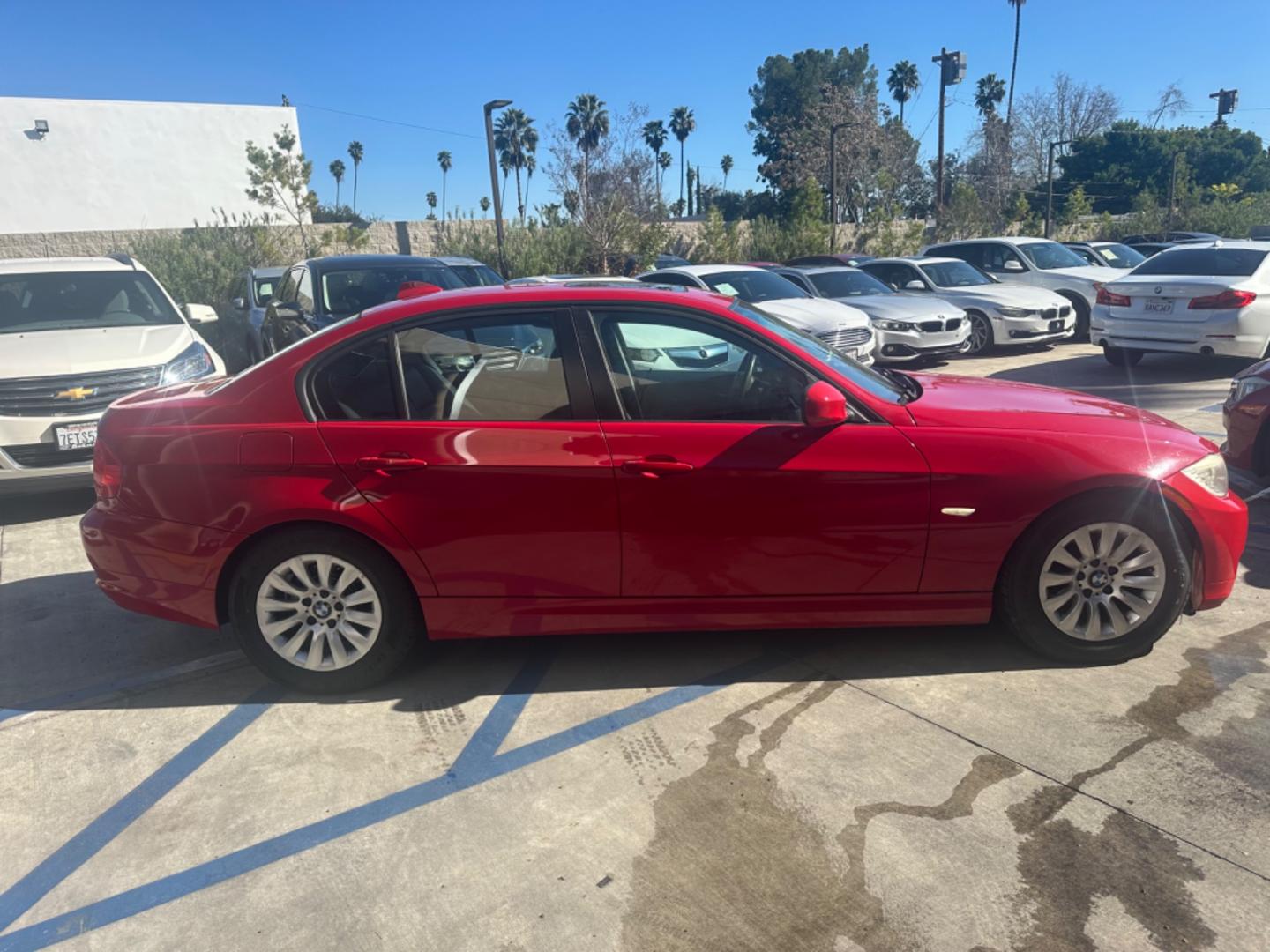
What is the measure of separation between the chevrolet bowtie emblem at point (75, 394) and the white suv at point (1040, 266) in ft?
43.0

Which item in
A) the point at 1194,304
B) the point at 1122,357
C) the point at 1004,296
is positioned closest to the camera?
the point at 1194,304

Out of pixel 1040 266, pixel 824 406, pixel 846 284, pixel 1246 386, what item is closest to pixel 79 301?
pixel 824 406

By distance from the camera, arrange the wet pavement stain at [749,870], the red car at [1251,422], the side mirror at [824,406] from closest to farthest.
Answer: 1. the wet pavement stain at [749,870]
2. the side mirror at [824,406]
3. the red car at [1251,422]

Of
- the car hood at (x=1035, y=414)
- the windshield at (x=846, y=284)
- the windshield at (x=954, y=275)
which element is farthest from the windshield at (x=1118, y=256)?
the car hood at (x=1035, y=414)

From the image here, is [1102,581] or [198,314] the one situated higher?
[198,314]

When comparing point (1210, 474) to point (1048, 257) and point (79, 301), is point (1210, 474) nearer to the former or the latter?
point (79, 301)

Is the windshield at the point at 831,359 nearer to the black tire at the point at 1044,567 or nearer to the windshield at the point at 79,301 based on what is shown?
the black tire at the point at 1044,567

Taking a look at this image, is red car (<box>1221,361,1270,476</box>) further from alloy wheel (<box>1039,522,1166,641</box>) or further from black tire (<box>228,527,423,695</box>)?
black tire (<box>228,527,423,695</box>)

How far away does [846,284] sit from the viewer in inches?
531

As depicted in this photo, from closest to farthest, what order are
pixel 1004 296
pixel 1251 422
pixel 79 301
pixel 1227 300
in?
pixel 1251 422
pixel 79 301
pixel 1227 300
pixel 1004 296

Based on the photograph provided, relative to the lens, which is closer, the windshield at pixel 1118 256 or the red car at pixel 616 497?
the red car at pixel 616 497

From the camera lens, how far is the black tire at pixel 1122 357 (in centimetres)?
1163

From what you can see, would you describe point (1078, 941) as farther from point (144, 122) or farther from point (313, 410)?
point (144, 122)

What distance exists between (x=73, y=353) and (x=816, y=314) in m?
Answer: 7.62
